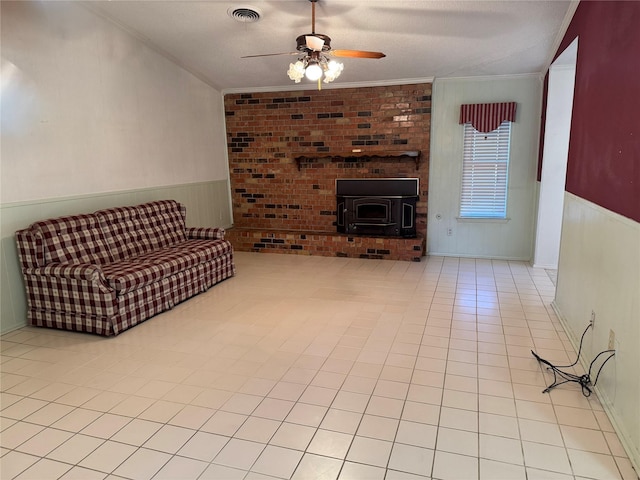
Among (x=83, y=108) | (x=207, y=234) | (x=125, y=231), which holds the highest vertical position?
(x=83, y=108)

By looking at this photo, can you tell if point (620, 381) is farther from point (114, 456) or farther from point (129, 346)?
point (129, 346)

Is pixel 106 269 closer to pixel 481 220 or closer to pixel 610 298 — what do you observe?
pixel 610 298

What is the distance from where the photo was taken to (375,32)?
13.8 ft

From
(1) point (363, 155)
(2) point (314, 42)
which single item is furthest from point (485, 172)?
(2) point (314, 42)

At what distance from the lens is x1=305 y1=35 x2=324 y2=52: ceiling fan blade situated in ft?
10.4

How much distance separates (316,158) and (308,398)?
4.32 metres

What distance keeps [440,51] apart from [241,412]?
14.0 ft

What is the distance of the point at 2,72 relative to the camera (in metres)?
3.20

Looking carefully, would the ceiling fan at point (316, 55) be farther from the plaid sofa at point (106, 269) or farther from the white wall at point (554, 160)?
the white wall at point (554, 160)

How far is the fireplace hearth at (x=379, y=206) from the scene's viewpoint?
19.0 ft

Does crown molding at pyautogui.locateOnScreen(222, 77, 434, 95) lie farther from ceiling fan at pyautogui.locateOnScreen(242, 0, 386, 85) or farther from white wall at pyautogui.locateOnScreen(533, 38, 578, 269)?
ceiling fan at pyautogui.locateOnScreen(242, 0, 386, 85)

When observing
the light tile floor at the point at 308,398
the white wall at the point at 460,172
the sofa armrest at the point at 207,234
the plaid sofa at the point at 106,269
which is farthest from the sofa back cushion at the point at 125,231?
the white wall at the point at 460,172

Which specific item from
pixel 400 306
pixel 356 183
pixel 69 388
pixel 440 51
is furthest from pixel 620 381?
pixel 356 183

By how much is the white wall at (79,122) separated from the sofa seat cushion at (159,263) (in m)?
0.77
